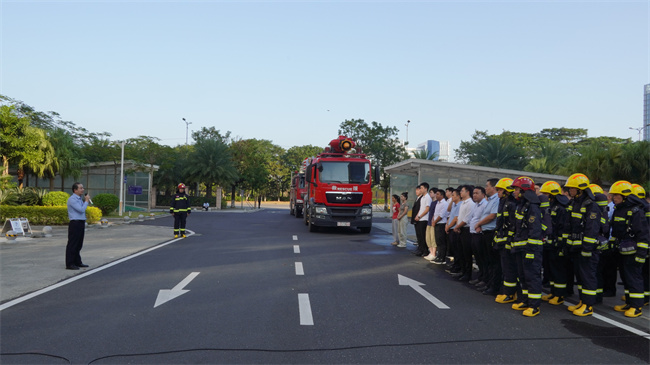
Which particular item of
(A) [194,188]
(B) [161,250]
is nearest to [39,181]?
(A) [194,188]

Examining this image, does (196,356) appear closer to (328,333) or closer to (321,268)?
(328,333)

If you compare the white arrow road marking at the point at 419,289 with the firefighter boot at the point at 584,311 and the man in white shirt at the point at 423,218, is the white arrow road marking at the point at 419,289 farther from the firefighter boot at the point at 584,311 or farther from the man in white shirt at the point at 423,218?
the man in white shirt at the point at 423,218

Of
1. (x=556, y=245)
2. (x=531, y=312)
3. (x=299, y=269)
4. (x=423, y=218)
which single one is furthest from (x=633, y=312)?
(x=423, y=218)

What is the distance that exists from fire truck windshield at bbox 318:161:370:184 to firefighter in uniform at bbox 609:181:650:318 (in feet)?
43.1

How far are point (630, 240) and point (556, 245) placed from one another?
98 cm

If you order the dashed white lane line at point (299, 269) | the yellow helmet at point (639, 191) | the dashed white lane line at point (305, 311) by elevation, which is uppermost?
the yellow helmet at point (639, 191)

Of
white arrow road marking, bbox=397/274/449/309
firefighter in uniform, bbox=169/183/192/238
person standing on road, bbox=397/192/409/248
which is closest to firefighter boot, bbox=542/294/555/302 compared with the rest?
white arrow road marking, bbox=397/274/449/309

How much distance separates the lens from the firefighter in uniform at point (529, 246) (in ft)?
22.7

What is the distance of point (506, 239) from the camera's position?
295 inches

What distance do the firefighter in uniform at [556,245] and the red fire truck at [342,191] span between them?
40.5 feet

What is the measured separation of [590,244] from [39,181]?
4124 centimetres

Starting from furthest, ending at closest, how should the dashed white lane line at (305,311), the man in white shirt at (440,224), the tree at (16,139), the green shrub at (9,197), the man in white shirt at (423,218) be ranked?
the tree at (16,139) < the green shrub at (9,197) < the man in white shirt at (423,218) < the man in white shirt at (440,224) < the dashed white lane line at (305,311)

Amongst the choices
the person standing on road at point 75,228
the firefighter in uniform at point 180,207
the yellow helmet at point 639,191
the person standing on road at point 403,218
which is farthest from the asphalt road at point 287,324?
the firefighter in uniform at point 180,207

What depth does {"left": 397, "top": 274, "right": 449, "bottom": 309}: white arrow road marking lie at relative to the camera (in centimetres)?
742
